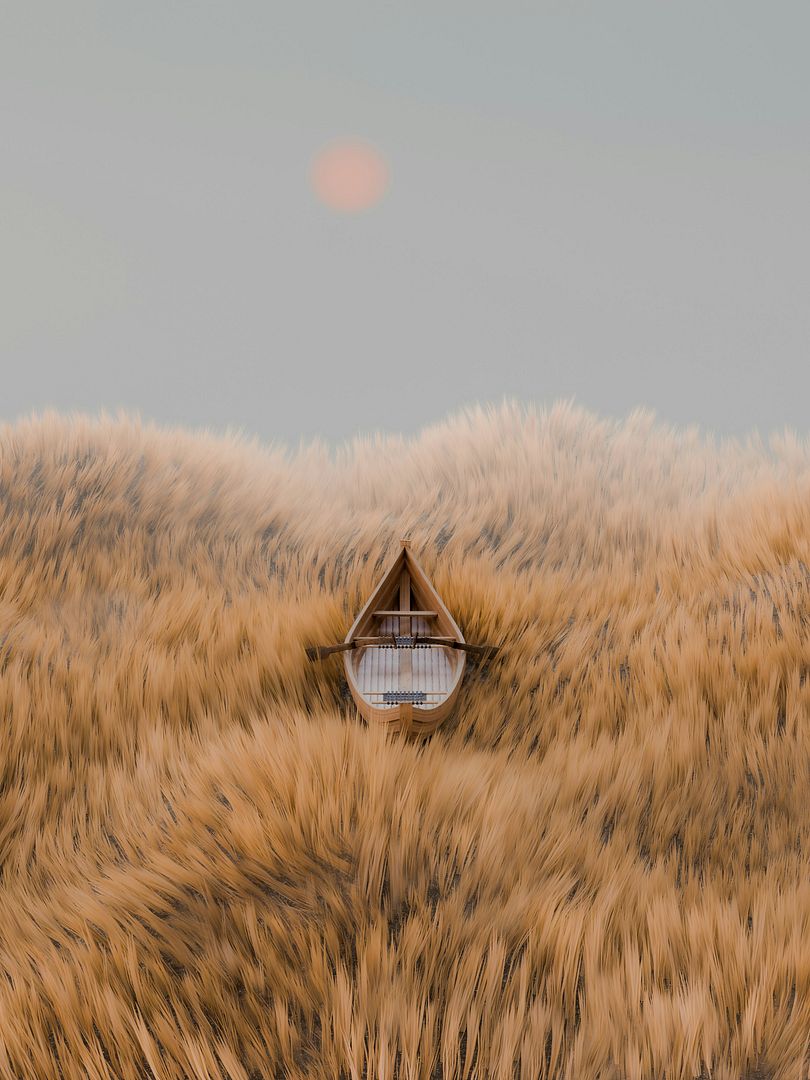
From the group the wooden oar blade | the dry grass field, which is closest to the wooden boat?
the wooden oar blade

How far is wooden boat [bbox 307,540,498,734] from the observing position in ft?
12.5

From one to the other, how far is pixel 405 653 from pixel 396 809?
6.21 feet

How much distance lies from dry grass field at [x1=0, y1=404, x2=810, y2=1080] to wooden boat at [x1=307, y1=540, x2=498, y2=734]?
17 centimetres

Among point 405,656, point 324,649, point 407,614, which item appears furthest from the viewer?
point 407,614

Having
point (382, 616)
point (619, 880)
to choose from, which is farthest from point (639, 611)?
point (619, 880)

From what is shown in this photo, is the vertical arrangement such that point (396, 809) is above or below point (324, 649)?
below

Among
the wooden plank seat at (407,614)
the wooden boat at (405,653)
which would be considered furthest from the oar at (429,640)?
the wooden plank seat at (407,614)

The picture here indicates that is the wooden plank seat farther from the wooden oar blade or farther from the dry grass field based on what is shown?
the wooden oar blade

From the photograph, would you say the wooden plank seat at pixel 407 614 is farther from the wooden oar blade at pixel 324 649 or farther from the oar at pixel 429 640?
the wooden oar blade at pixel 324 649

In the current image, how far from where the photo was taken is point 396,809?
279 centimetres

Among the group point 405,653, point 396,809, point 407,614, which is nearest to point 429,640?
point 405,653

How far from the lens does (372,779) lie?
290cm

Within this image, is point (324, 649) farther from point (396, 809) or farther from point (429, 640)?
point (396, 809)

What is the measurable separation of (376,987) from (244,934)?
0.52m
